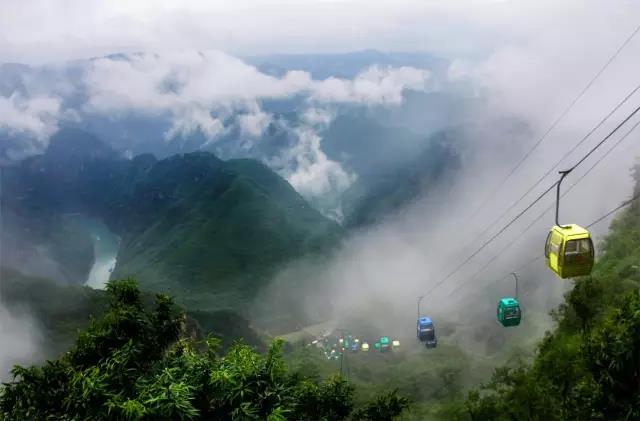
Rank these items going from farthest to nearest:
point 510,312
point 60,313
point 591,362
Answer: point 60,313 < point 510,312 < point 591,362

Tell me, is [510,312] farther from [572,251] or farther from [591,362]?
[591,362]

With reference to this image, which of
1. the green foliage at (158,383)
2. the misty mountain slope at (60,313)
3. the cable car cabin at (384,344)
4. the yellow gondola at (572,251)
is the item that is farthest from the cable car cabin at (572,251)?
the misty mountain slope at (60,313)

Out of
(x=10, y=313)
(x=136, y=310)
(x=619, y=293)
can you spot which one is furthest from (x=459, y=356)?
(x=136, y=310)

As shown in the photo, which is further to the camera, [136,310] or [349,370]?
[349,370]

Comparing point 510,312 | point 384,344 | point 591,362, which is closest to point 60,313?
point 384,344

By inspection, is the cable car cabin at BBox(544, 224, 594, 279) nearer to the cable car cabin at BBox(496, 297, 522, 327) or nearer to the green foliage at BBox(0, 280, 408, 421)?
the green foliage at BBox(0, 280, 408, 421)

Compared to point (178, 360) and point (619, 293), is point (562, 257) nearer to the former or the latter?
point (178, 360)

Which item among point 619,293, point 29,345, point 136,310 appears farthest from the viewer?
point 29,345
